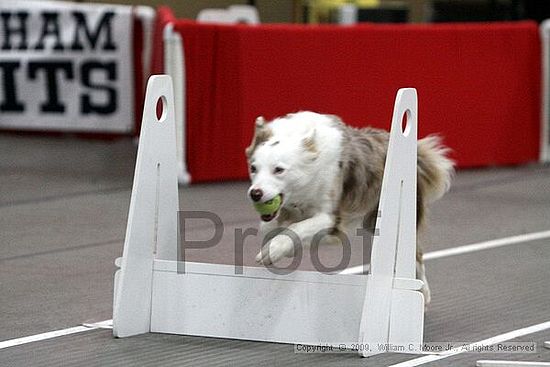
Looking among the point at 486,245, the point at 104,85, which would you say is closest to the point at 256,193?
the point at 486,245

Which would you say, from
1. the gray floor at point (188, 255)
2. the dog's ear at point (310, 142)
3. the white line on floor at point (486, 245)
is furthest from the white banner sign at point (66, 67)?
the dog's ear at point (310, 142)

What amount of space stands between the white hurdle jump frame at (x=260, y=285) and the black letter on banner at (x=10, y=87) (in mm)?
7620

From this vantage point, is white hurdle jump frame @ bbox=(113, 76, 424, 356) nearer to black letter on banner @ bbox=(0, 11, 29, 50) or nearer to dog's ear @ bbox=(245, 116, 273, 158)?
dog's ear @ bbox=(245, 116, 273, 158)

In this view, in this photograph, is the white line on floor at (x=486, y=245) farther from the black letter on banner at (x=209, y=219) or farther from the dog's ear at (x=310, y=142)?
the dog's ear at (x=310, y=142)

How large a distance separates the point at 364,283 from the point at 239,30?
5.41 meters

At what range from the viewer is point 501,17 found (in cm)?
1747

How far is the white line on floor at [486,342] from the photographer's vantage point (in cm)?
480

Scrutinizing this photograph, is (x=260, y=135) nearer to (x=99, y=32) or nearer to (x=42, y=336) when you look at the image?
(x=42, y=336)

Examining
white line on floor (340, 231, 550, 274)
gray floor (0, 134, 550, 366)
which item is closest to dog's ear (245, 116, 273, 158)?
gray floor (0, 134, 550, 366)

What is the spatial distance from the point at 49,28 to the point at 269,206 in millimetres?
8329

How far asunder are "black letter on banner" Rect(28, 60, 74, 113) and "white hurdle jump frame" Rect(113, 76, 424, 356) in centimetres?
723

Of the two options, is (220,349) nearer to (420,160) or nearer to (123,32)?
(420,160)

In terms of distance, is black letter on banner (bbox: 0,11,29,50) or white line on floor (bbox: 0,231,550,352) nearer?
→ white line on floor (bbox: 0,231,550,352)

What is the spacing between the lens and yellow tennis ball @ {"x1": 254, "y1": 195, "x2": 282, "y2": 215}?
4809 mm
